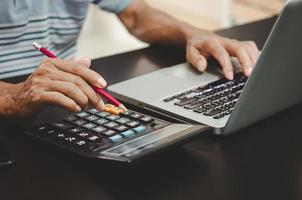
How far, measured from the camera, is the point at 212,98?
983mm

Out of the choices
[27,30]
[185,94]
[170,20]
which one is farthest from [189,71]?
[27,30]

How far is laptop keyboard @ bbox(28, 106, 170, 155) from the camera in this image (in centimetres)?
82

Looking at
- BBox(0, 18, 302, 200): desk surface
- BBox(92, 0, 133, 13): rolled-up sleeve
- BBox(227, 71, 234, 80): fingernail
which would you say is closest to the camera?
BBox(0, 18, 302, 200): desk surface

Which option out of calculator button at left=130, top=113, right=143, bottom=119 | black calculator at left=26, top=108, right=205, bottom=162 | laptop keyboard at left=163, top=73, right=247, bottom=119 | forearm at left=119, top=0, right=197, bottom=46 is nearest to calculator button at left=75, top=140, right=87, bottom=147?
black calculator at left=26, top=108, right=205, bottom=162

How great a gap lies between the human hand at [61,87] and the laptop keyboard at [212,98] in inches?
6.1

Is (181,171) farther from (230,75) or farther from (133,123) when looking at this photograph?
(230,75)

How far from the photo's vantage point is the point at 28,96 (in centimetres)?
90

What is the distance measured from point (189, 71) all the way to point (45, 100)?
367 millimetres

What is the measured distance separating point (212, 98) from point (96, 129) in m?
0.23

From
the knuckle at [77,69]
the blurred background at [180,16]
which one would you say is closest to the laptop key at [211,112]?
the knuckle at [77,69]

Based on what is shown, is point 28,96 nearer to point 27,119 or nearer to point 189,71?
point 27,119

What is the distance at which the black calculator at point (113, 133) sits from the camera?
30.6 inches

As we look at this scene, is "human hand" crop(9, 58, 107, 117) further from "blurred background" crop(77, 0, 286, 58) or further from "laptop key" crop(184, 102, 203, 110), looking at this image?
"blurred background" crop(77, 0, 286, 58)

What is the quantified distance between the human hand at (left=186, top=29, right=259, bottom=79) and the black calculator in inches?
11.7
